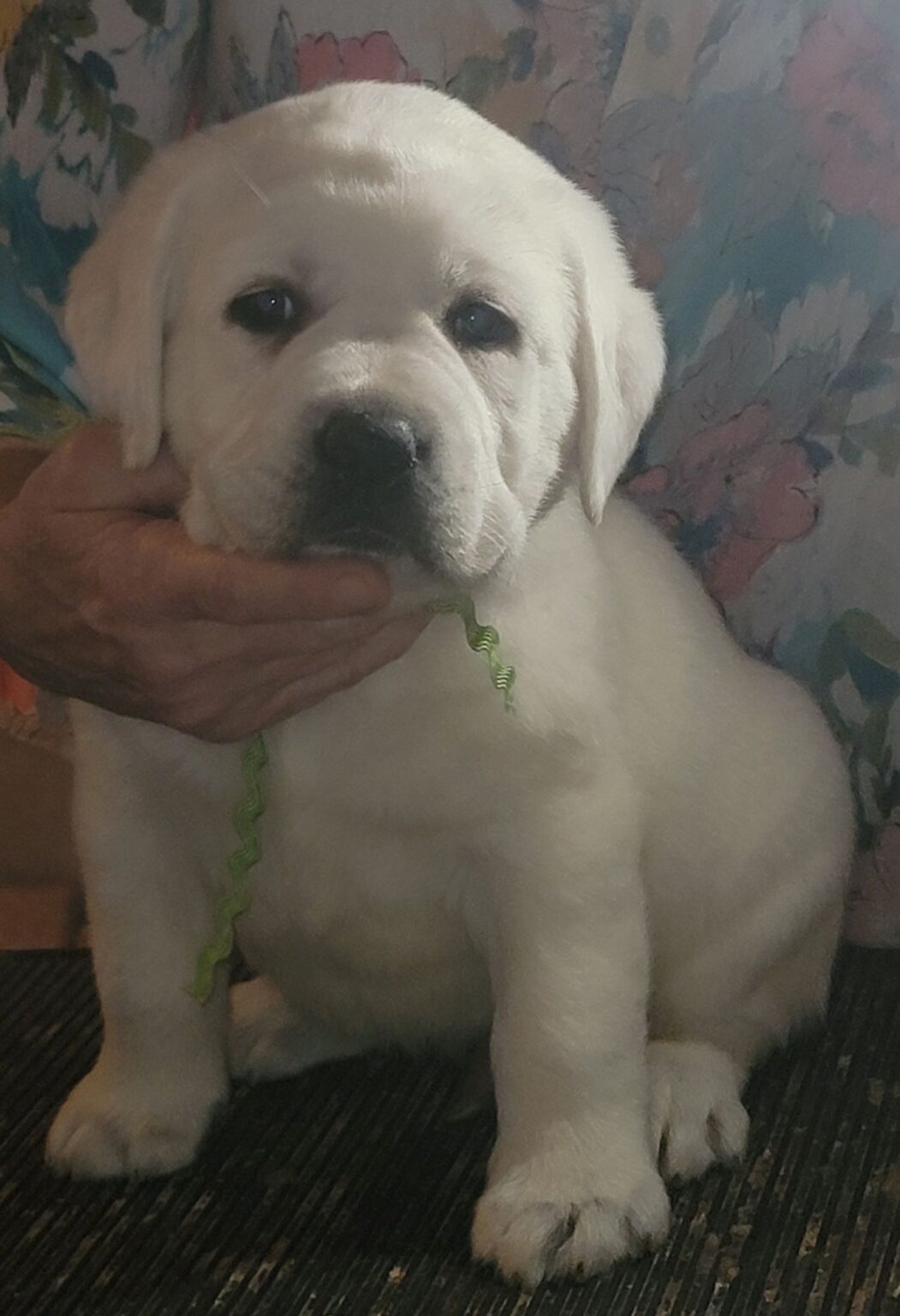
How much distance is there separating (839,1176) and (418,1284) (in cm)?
37

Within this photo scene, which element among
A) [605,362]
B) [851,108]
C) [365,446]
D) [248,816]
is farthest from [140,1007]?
[851,108]

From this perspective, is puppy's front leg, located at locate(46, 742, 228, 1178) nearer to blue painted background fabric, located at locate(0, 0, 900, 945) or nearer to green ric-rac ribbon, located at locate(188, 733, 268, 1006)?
green ric-rac ribbon, located at locate(188, 733, 268, 1006)

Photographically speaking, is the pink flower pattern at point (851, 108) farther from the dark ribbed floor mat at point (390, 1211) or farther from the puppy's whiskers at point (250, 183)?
the dark ribbed floor mat at point (390, 1211)

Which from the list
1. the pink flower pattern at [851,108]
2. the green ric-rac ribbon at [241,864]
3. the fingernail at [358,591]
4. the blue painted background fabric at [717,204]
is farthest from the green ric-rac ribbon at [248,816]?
the pink flower pattern at [851,108]

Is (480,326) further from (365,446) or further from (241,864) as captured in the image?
(241,864)

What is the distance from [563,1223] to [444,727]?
0.40m

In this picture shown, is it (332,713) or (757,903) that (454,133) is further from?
(757,903)

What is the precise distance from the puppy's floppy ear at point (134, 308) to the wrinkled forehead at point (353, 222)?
4cm

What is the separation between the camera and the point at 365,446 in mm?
1121

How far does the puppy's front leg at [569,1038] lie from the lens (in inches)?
50.1

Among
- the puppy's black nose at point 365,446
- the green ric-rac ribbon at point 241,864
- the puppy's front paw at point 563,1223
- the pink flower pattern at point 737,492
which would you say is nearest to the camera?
the puppy's black nose at point 365,446

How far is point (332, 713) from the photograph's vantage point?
4.37 ft

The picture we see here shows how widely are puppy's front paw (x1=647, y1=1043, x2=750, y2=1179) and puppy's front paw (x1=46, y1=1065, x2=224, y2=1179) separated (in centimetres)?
41

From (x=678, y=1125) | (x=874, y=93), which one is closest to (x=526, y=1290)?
(x=678, y=1125)
